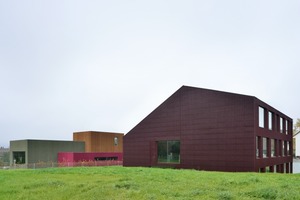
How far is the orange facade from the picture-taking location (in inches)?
2324

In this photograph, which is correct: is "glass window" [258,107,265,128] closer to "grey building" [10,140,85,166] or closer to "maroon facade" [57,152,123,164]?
"maroon facade" [57,152,123,164]

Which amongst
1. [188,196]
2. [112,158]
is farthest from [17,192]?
[112,158]

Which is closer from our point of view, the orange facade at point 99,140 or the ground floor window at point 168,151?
the ground floor window at point 168,151

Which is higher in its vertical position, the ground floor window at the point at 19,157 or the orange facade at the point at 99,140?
the orange facade at the point at 99,140

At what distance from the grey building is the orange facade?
9.72 feet

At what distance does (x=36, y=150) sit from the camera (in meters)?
52.8

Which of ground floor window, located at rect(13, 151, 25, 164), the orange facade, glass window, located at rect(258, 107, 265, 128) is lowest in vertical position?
→ ground floor window, located at rect(13, 151, 25, 164)

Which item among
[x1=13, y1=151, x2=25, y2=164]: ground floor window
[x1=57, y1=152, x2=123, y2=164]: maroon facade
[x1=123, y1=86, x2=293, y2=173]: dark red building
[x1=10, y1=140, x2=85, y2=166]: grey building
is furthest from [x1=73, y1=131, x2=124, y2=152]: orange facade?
[x1=123, y1=86, x2=293, y2=173]: dark red building

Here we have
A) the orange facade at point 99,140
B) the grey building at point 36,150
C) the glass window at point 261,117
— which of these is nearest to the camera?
the glass window at point 261,117

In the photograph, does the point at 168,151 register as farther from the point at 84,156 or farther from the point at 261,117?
the point at 84,156

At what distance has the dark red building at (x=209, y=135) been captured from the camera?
30048mm

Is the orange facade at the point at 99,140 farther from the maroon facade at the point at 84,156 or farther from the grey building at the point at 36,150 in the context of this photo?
the maroon facade at the point at 84,156

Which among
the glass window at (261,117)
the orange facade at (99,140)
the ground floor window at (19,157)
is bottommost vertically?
A: the ground floor window at (19,157)

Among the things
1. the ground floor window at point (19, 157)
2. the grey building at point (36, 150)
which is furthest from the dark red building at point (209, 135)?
the ground floor window at point (19, 157)
